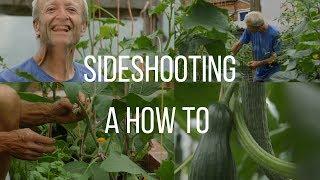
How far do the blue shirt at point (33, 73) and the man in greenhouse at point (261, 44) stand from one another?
535 mm

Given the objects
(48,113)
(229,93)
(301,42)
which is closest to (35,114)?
(48,113)

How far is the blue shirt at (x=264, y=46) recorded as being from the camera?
1735mm

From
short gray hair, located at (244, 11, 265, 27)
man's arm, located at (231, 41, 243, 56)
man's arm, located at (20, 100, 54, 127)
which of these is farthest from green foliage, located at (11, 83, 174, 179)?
short gray hair, located at (244, 11, 265, 27)

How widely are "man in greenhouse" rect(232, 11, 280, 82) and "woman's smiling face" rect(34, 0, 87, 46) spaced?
550mm

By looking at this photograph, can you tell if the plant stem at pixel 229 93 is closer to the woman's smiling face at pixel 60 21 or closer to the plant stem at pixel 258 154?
the plant stem at pixel 258 154

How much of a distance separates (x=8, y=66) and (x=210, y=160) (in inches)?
28.9

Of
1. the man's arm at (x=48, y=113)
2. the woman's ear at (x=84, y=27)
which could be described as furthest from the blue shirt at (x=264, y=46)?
the man's arm at (x=48, y=113)

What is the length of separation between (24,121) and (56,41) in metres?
0.31

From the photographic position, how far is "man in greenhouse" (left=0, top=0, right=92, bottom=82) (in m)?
1.78

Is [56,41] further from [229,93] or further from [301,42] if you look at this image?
[301,42]

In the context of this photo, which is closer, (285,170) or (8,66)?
(285,170)

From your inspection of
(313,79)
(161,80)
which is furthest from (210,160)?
(313,79)

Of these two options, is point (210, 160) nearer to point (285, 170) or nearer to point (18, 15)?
point (285, 170)

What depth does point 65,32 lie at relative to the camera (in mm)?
1808
